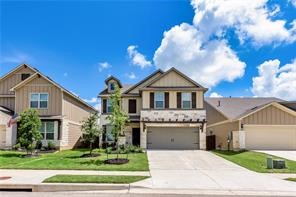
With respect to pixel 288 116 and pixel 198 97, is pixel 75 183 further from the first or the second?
pixel 288 116

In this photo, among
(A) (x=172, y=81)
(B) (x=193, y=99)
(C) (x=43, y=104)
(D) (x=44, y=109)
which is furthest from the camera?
(A) (x=172, y=81)

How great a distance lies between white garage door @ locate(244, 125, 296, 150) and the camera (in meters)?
27.5

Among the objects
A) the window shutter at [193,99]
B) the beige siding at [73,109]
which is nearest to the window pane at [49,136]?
the beige siding at [73,109]

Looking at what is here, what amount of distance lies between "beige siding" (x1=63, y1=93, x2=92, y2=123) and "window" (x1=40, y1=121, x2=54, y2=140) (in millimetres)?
A: 1541

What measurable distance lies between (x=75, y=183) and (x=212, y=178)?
570cm

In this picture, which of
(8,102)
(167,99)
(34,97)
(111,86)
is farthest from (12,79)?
(167,99)

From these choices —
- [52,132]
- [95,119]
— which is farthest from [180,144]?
[52,132]

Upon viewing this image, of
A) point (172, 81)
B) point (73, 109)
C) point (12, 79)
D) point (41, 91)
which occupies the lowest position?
point (73, 109)

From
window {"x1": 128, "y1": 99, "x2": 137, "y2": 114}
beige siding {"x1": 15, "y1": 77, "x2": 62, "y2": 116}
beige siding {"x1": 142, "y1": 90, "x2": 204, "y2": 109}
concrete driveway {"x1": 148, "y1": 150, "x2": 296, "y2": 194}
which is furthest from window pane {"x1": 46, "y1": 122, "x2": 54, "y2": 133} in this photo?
concrete driveway {"x1": 148, "y1": 150, "x2": 296, "y2": 194}

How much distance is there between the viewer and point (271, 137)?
2758cm

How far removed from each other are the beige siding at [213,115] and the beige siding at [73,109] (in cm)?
1395

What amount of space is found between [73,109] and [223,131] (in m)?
14.9

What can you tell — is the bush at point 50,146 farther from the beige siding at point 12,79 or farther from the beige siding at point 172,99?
the beige siding at point 12,79

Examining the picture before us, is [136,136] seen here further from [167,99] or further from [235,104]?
[235,104]
